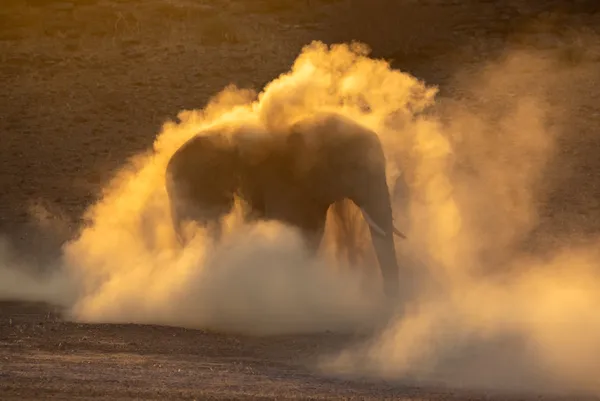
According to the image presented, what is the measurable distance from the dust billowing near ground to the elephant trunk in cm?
25

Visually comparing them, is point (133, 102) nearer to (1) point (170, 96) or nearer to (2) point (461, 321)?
(1) point (170, 96)

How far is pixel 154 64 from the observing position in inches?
1161

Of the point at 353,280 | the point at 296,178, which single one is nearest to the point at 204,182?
the point at 296,178

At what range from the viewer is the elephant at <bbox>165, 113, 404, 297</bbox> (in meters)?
13.3

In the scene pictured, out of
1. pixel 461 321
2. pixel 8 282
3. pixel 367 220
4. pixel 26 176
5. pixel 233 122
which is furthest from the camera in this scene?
pixel 26 176

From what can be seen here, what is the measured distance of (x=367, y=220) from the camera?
13.2 m

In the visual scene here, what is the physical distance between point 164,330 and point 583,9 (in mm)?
21234

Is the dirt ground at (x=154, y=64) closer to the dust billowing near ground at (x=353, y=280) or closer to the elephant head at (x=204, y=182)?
the dust billowing near ground at (x=353, y=280)

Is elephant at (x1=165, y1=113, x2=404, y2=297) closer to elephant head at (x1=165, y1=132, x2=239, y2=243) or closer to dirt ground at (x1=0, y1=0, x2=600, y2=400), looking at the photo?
elephant head at (x1=165, y1=132, x2=239, y2=243)

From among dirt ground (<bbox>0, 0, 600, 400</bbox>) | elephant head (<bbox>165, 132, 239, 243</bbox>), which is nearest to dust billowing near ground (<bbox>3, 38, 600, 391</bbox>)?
elephant head (<bbox>165, 132, 239, 243</bbox>)

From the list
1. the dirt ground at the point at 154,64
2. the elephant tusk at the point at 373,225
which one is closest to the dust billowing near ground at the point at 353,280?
the elephant tusk at the point at 373,225

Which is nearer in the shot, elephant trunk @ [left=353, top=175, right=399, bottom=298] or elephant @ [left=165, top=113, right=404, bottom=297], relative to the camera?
elephant trunk @ [left=353, top=175, right=399, bottom=298]

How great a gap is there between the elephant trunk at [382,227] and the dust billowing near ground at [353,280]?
0.25 meters

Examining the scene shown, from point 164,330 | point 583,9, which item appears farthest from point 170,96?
point 164,330
